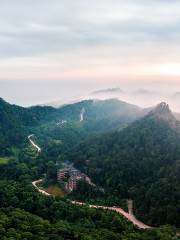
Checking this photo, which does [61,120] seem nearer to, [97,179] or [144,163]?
[97,179]

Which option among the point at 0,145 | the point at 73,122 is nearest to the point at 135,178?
the point at 0,145

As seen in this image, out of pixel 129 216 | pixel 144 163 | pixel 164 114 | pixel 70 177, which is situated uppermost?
pixel 164 114

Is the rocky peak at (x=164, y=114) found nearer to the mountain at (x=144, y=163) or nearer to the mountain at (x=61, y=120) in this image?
the mountain at (x=144, y=163)

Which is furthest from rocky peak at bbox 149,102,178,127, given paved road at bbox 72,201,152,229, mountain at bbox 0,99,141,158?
paved road at bbox 72,201,152,229

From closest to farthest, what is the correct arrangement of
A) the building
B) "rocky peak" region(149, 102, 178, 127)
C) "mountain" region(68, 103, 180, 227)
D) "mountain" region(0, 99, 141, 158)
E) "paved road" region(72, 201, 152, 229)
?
"paved road" region(72, 201, 152, 229)
"mountain" region(68, 103, 180, 227)
the building
"rocky peak" region(149, 102, 178, 127)
"mountain" region(0, 99, 141, 158)

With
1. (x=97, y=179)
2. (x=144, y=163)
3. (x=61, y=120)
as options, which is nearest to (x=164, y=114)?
(x=144, y=163)

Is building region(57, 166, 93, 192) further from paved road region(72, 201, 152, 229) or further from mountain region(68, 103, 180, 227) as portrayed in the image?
paved road region(72, 201, 152, 229)

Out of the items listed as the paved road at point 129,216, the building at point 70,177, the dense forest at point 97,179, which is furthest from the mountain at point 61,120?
the paved road at point 129,216
